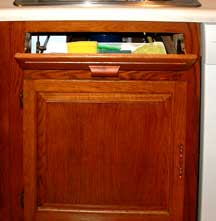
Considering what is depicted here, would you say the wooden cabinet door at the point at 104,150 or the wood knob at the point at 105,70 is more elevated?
the wood knob at the point at 105,70

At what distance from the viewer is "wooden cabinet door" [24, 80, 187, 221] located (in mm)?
1038

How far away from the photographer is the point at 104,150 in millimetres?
1060

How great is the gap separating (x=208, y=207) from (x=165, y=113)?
0.27 metres

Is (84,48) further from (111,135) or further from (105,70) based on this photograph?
(111,135)

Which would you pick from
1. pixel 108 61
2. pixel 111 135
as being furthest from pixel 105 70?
pixel 111 135

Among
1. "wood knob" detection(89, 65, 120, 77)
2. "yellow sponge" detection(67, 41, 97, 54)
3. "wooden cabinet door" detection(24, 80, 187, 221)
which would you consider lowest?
"wooden cabinet door" detection(24, 80, 187, 221)

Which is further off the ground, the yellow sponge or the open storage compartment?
the yellow sponge

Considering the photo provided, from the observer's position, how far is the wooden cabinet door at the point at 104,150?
1.04 meters

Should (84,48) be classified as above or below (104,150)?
above

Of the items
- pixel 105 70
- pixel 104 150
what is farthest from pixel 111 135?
pixel 105 70

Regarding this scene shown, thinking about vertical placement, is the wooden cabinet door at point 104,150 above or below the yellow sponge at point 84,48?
below

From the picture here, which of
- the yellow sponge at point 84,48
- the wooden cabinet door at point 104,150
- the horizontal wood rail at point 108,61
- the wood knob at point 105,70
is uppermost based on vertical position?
the yellow sponge at point 84,48

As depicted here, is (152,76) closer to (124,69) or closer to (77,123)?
(124,69)

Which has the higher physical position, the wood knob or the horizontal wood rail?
the horizontal wood rail
